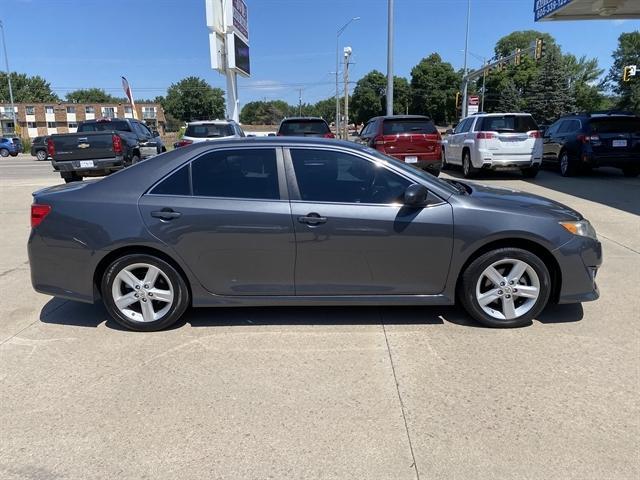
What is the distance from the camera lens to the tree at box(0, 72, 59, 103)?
113000 mm

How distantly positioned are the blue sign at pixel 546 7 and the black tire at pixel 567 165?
6866 mm

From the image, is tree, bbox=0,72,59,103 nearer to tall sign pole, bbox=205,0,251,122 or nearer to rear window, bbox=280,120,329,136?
tall sign pole, bbox=205,0,251,122

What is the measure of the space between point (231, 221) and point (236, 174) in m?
0.43

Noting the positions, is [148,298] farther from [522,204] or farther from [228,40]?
[228,40]

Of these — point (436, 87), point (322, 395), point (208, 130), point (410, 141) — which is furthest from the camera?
point (436, 87)

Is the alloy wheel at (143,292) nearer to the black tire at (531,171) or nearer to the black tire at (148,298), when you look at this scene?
the black tire at (148,298)

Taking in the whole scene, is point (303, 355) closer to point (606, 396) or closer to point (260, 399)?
point (260, 399)

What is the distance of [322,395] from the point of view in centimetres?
330

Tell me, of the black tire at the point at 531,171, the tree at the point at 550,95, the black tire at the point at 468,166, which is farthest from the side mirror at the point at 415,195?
the tree at the point at 550,95

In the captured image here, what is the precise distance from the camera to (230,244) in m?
4.14

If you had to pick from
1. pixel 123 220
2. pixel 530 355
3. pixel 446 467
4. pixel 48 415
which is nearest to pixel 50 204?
pixel 123 220

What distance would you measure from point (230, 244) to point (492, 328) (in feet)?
7.41

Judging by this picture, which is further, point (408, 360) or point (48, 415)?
point (408, 360)

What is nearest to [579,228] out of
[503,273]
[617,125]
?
[503,273]
